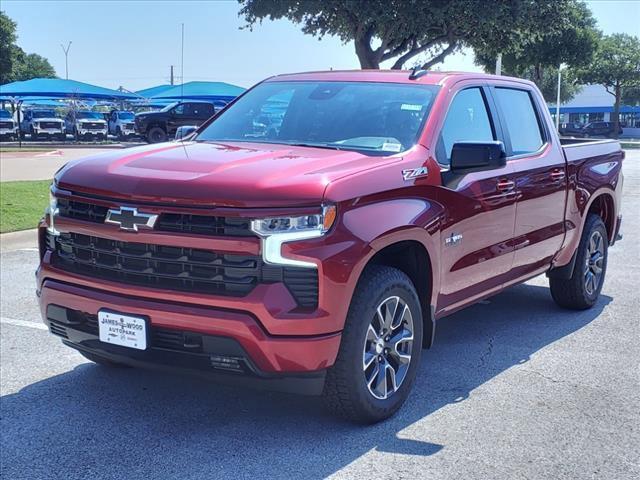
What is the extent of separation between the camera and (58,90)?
3519cm

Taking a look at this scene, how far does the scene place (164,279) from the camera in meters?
3.77

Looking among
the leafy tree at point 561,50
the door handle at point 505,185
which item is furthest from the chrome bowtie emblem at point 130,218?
the leafy tree at point 561,50

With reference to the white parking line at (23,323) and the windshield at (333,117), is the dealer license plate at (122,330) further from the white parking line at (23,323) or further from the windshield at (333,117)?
the white parking line at (23,323)

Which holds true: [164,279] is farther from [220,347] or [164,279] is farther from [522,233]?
[522,233]

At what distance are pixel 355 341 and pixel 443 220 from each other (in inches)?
41.7

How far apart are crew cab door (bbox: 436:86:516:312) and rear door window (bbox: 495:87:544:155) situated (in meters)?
0.23

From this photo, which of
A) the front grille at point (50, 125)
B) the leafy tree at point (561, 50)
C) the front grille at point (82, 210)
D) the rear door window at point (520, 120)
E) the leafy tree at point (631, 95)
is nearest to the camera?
the front grille at point (82, 210)

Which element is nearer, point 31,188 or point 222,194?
point 222,194

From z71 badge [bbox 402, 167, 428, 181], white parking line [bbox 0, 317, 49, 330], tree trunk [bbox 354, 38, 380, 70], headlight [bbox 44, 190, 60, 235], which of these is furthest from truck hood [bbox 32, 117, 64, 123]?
z71 badge [bbox 402, 167, 428, 181]

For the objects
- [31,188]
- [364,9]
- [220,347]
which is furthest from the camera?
[364,9]

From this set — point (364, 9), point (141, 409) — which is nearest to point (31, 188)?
point (141, 409)

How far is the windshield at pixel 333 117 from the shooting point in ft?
15.4

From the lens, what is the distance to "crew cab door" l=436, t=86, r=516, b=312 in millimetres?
4617

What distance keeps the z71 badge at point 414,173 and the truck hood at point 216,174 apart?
0.09 meters
